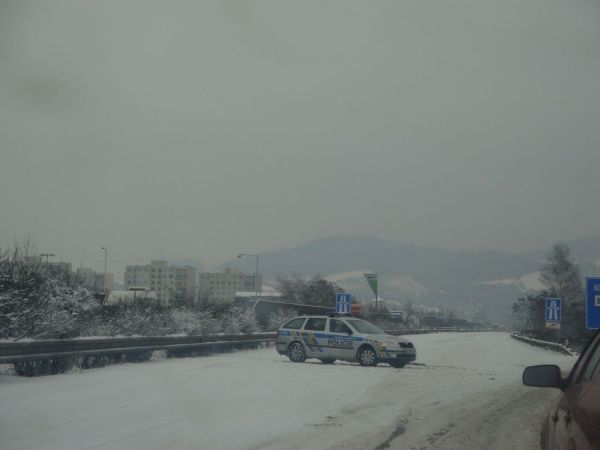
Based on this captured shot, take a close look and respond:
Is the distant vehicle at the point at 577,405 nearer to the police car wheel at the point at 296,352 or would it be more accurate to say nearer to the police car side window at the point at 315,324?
the police car side window at the point at 315,324

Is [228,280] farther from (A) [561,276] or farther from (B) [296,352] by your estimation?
(B) [296,352]

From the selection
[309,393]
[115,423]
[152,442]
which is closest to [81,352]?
[309,393]

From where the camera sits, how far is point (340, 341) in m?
22.6

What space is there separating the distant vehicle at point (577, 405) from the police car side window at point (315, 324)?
728 inches

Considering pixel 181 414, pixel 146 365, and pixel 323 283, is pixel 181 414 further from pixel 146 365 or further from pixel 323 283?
pixel 323 283

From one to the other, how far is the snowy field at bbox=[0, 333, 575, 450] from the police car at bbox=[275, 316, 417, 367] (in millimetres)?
2541

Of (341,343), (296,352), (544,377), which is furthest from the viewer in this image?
(296,352)

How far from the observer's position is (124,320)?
25.1m

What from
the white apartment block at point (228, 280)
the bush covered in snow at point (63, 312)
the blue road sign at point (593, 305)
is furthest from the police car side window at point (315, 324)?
the white apartment block at point (228, 280)

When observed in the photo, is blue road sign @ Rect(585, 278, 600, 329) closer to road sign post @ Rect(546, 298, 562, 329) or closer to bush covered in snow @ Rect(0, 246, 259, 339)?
road sign post @ Rect(546, 298, 562, 329)

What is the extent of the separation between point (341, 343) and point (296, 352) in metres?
1.78

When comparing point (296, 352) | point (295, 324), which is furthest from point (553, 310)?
point (296, 352)

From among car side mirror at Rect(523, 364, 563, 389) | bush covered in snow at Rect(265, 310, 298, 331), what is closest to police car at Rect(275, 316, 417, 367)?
car side mirror at Rect(523, 364, 563, 389)

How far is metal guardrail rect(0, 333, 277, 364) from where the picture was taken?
15859 mm
